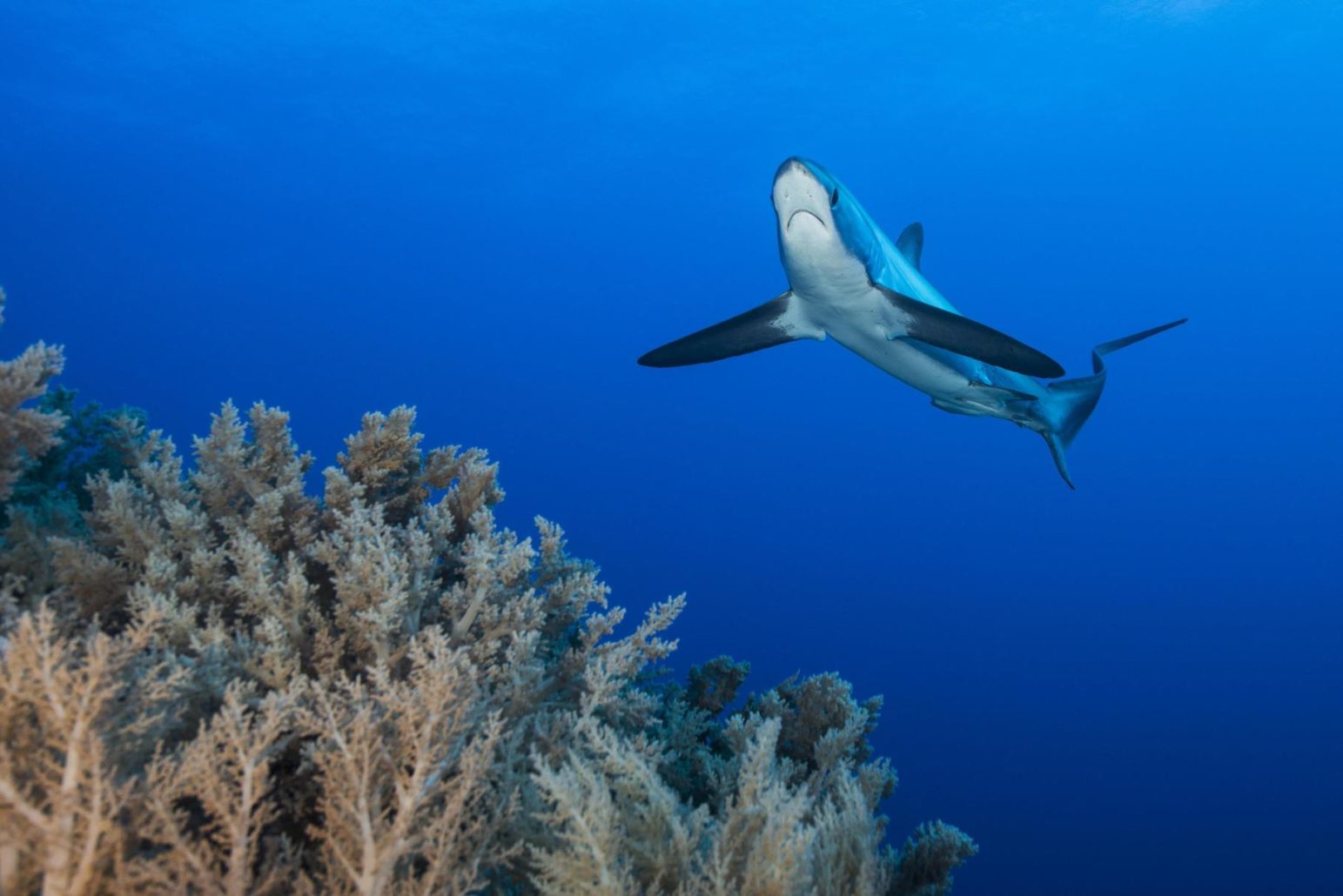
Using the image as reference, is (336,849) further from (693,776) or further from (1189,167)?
(1189,167)

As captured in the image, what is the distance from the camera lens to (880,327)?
15.9 ft

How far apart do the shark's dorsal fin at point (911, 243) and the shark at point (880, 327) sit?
11 mm

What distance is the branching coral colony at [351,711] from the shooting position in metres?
1.49

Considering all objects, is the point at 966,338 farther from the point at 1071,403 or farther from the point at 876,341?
the point at 1071,403

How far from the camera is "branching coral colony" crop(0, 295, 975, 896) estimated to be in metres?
1.49

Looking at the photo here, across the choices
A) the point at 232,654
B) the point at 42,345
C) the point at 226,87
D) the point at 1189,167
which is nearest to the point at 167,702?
the point at 232,654

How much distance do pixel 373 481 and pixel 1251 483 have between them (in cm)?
9972

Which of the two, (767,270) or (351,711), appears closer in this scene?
(351,711)

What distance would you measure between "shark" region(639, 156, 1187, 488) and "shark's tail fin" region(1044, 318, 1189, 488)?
0.01 meters

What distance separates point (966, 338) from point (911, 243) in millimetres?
2242

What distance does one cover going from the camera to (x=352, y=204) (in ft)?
286

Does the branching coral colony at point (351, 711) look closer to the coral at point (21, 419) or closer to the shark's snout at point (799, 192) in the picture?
the coral at point (21, 419)

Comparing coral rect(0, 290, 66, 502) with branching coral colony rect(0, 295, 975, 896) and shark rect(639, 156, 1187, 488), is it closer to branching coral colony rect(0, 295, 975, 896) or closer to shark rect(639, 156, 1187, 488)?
branching coral colony rect(0, 295, 975, 896)

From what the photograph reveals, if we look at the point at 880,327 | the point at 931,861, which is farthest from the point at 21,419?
the point at 880,327
